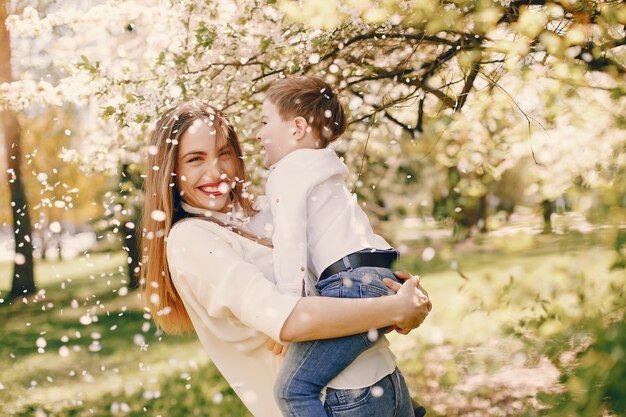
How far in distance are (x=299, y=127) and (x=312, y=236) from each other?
0.44m

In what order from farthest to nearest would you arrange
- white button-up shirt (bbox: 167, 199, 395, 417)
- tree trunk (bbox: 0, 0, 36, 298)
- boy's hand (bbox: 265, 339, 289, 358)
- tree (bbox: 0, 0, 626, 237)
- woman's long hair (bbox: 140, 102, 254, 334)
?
tree trunk (bbox: 0, 0, 36, 298)
tree (bbox: 0, 0, 626, 237)
woman's long hair (bbox: 140, 102, 254, 334)
boy's hand (bbox: 265, 339, 289, 358)
white button-up shirt (bbox: 167, 199, 395, 417)

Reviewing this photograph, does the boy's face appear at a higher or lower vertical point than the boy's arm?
higher

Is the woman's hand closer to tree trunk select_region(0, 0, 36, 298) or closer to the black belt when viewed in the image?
the black belt

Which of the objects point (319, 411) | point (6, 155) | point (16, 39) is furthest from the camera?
point (6, 155)

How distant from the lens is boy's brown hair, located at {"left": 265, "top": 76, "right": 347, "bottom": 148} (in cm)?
248

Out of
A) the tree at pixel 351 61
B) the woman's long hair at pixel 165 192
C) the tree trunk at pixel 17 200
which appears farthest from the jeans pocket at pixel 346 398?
the tree trunk at pixel 17 200

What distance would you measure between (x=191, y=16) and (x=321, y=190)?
8.59ft

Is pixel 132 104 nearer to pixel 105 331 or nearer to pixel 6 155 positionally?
pixel 105 331

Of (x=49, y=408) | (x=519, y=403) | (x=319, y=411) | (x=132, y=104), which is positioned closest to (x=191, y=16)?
(x=132, y=104)

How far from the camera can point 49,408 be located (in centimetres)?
668

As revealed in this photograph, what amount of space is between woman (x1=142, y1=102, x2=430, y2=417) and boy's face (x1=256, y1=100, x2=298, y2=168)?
122 millimetres

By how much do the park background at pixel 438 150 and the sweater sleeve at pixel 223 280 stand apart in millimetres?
441

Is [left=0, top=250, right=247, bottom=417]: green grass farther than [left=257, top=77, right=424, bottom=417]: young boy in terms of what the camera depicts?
Yes

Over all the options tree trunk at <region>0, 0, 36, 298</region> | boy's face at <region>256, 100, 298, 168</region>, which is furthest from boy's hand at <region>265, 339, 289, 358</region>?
tree trunk at <region>0, 0, 36, 298</region>
